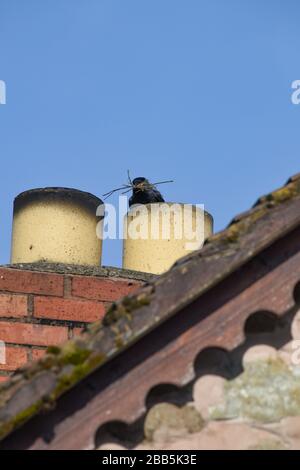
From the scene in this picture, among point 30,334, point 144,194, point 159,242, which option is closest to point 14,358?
point 30,334

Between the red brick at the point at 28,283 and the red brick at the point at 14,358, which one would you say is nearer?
the red brick at the point at 14,358

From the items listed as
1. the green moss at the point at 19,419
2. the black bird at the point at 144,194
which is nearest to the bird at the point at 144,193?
the black bird at the point at 144,194

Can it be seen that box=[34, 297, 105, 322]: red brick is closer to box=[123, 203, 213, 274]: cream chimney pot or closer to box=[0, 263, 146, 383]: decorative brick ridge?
box=[0, 263, 146, 383]: decorative brick ridge

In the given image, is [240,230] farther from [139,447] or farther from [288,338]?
[139,447]

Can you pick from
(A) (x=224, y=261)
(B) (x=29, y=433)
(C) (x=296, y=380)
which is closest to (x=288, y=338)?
(C) (x=296, y=380)

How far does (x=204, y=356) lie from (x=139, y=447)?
1.31 feet

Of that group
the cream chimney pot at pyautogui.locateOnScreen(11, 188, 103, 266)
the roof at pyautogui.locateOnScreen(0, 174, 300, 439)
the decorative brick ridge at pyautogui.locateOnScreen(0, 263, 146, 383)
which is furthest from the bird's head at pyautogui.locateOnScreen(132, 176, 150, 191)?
the roof at pyautogui.locateOnScreen(0, 174, 300, 439)

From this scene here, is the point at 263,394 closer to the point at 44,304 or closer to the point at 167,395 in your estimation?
the point at 167,395

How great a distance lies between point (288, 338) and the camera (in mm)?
3742

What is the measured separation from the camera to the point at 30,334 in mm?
5188

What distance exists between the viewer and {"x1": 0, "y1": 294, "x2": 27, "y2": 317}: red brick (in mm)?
5238

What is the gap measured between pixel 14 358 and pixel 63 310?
1.18 feet

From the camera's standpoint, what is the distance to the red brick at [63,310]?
5254 millimetres

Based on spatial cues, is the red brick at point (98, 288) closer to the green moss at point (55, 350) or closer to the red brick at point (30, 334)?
the red brick at point (30, 334)
